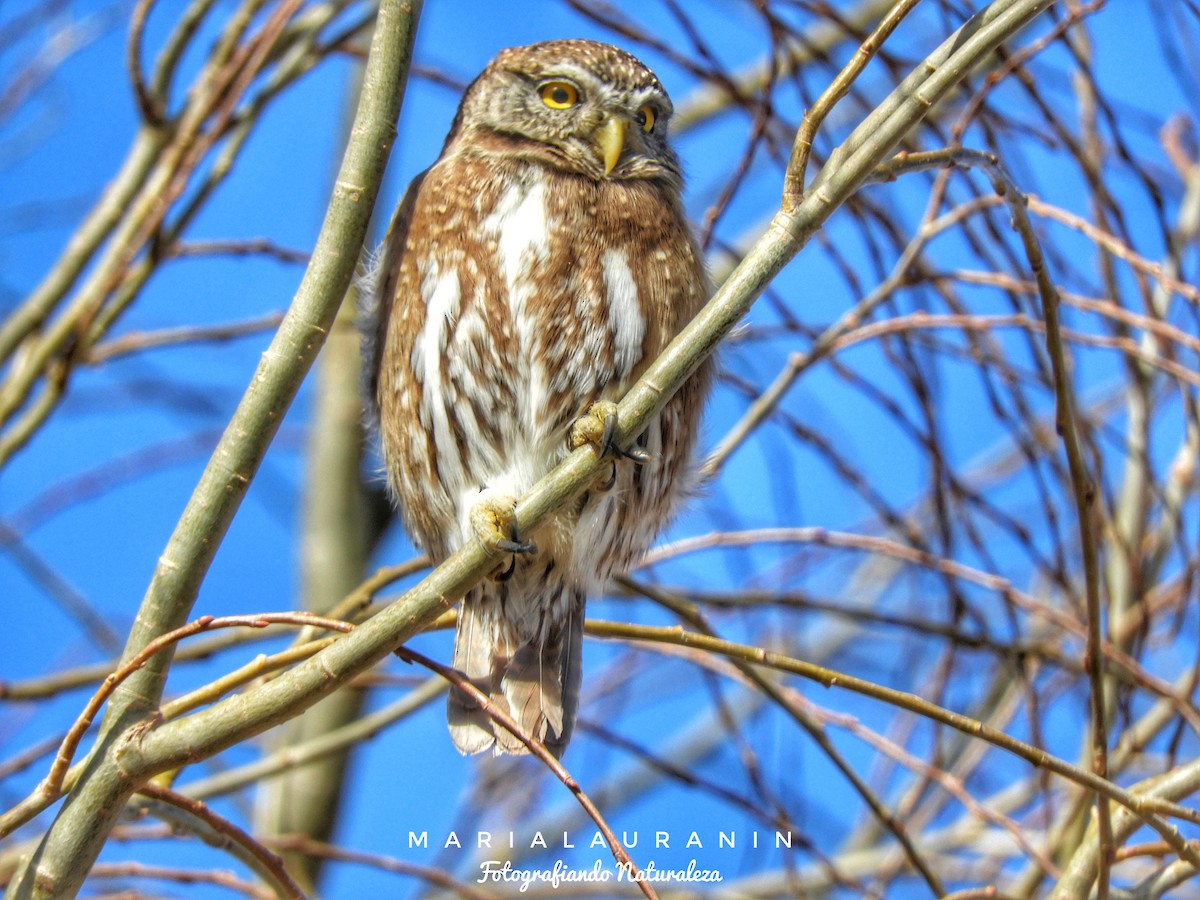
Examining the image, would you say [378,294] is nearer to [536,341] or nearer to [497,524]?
[536,341]

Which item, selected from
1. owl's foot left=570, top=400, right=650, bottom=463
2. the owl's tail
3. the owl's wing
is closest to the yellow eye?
the owl's wing

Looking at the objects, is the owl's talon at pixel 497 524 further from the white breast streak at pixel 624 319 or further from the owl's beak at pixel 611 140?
the owl's beak at pixel 611 140

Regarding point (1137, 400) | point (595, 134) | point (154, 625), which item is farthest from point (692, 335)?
point (1137, 400)

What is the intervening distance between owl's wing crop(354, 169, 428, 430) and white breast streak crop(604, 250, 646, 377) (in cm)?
51

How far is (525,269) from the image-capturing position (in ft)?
8.18

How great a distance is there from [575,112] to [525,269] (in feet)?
2.03

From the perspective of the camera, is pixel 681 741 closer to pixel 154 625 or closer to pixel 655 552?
pixel 655 552

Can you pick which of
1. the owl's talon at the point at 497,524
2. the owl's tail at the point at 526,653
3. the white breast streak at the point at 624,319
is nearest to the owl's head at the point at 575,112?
the white breast streak at the point at 624,319

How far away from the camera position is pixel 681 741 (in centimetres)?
614

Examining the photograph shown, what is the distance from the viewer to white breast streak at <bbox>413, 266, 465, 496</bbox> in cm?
256

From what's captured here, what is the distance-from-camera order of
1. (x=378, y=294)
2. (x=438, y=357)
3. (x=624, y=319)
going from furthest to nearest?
(x=378, y=294) < (x=438, y=357) < (x=624, y=319)

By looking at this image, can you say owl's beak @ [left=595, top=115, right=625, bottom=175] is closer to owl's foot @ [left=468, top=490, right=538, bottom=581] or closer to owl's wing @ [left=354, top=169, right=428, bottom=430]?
owl's wing @ [left=354, top=169, right=428, bottom=430]

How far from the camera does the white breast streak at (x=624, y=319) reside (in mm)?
2469

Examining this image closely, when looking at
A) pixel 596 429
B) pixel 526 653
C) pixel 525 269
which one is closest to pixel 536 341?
pixel 525 269
